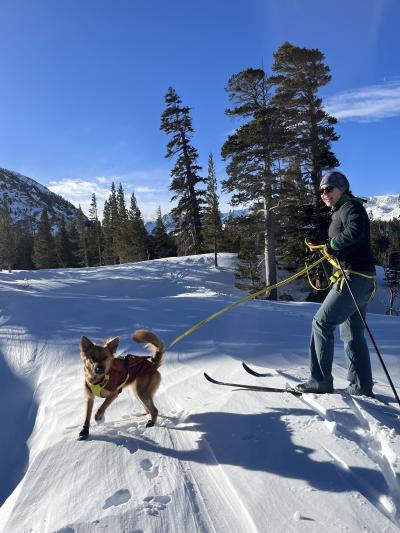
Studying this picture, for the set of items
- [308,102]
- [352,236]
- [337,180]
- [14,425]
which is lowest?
[14,425]

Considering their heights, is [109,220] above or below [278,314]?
above

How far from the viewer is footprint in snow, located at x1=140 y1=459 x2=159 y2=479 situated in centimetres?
264

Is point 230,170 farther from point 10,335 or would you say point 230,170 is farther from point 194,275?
point 10,335

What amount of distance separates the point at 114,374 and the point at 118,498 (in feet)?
3.93

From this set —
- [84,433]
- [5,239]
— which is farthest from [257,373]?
[5,239]

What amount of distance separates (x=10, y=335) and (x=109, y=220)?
54100 mm

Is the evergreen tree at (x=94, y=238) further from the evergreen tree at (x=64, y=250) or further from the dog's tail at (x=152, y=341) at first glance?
the dog's tail at (x=152, y=341)

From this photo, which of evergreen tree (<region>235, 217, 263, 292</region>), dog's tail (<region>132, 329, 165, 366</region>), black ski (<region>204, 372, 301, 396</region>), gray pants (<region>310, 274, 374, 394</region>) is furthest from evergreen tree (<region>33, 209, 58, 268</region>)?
gray pants (<region>310, 274, 374, 394</region>)

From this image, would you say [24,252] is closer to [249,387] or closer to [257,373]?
[257,373]

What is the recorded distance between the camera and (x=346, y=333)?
376 centimetres

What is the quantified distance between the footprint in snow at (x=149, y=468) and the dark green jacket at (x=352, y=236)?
2.59m

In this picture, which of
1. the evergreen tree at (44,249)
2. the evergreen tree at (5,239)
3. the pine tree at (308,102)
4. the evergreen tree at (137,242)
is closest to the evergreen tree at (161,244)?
the evergreen tree at (137,242)

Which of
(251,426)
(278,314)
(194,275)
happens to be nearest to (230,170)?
(194,275)

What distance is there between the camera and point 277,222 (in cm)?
2041
